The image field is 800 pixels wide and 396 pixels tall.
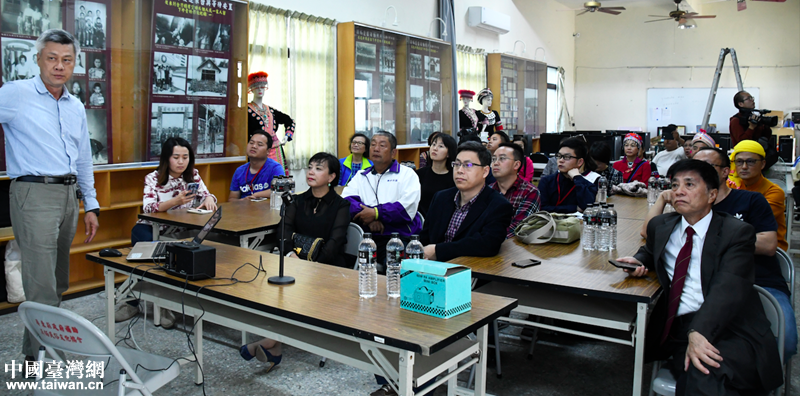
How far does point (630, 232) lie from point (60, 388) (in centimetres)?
303

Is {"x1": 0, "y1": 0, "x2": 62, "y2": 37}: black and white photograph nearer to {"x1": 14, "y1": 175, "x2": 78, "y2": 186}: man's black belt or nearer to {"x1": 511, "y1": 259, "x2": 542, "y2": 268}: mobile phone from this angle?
{"x1": 14, "y1": 175, "x2": 78, "y2": 186}: man's black belt

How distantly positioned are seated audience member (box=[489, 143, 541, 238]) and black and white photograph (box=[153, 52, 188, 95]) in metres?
2.93

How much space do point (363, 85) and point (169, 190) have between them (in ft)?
11.2

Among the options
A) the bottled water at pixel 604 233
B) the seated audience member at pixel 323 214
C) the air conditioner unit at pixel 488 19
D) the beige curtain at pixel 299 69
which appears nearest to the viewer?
the bottled water at pixel 604 233

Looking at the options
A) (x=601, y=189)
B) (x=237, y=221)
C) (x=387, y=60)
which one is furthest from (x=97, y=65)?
(x=601, y=189)

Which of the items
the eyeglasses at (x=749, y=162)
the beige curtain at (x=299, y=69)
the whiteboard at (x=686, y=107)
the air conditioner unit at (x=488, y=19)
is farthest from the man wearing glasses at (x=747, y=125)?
the whiteboard at (x=686, y=107)

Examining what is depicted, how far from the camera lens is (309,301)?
2.12 metres

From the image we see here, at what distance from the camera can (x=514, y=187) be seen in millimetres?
3771

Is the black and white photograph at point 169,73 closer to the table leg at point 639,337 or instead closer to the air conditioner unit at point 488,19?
the table leg at point 639,337

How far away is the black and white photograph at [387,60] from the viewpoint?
7582 millimetres

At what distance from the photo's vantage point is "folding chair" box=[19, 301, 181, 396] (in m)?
1.75

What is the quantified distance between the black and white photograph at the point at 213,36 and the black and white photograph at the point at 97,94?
3.09 feet

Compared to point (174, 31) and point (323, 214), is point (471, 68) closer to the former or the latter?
point (174, 31)

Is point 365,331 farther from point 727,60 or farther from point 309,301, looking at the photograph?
point 727,60
